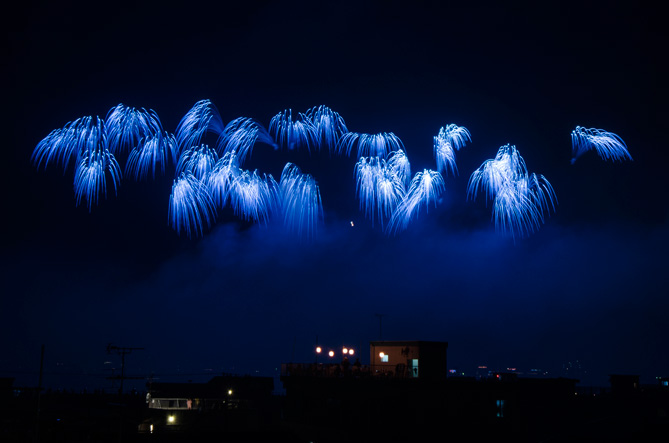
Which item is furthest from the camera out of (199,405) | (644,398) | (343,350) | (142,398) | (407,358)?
(142,398)

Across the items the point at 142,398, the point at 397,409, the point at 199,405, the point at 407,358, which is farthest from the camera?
the point at 142,398

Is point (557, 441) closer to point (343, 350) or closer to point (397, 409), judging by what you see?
point (397, 409)

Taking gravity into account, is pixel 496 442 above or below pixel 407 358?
below

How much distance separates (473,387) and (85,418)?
2941 cm

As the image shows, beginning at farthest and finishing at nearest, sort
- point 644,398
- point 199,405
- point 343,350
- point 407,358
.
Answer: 1. point 199,405
2. point 644,398
3. point 343,350
4. point 407,358

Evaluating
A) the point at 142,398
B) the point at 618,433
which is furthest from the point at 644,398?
the point at 142,398

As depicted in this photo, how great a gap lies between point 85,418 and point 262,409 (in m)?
24.9

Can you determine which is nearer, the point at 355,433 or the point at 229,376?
the point at 355,433

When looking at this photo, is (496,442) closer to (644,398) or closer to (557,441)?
(557,441)

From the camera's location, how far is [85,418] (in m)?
42.8

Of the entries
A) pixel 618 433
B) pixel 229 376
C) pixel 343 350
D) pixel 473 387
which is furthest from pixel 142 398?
pixel 618 433

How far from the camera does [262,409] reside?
6431 cm

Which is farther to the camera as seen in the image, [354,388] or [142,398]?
[142,398]

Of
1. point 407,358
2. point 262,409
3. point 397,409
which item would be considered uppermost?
point 407,358
